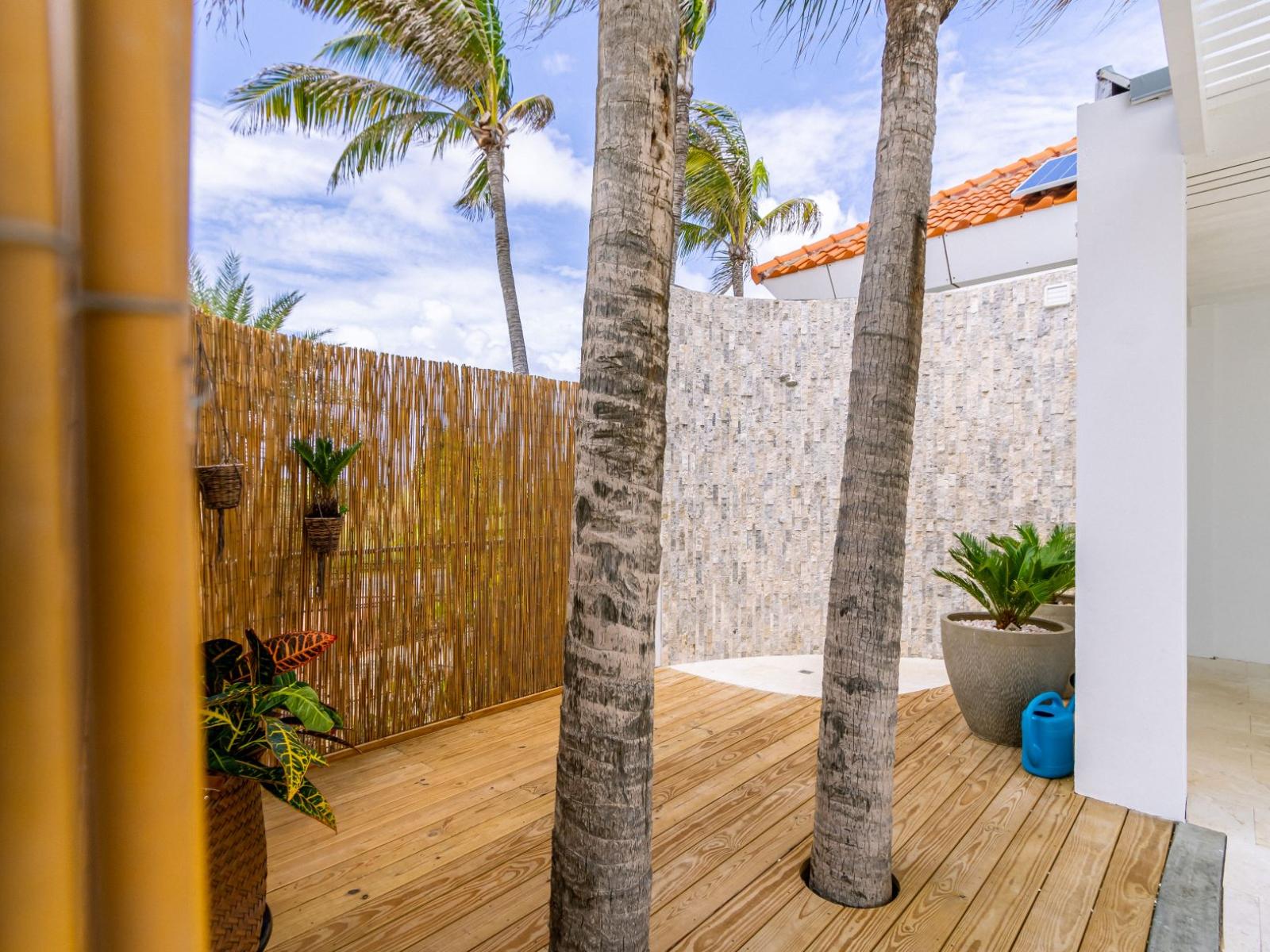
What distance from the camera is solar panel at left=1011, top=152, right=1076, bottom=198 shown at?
5074mm

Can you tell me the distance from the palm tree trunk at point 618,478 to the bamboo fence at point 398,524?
143cm

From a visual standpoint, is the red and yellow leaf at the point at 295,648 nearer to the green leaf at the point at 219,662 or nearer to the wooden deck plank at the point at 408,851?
the green leaf at the point at 219,662

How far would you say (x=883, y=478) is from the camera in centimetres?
201

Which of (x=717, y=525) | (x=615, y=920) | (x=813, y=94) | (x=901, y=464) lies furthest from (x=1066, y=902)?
(x=813, y=94)

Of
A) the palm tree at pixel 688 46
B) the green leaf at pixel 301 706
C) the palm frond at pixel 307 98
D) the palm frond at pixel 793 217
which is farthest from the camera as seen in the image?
the palm frond at pixel 793 217

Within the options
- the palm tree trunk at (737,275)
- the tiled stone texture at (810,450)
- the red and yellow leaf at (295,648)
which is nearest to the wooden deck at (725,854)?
the red and yellow leaf at (295,648)

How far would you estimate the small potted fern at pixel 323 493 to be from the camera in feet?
9.36

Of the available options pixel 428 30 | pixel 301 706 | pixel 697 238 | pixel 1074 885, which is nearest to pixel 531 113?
pixel 428 30

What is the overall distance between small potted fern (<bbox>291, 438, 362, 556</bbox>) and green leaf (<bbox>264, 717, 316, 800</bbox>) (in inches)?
48.0

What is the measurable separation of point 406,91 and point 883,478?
285 inches

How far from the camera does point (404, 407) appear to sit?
3285 millimetres

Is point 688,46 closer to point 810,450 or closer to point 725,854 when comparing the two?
point 810,450

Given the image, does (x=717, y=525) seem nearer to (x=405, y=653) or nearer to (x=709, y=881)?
(x=405, y=653)

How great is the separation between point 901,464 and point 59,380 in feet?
6.67
